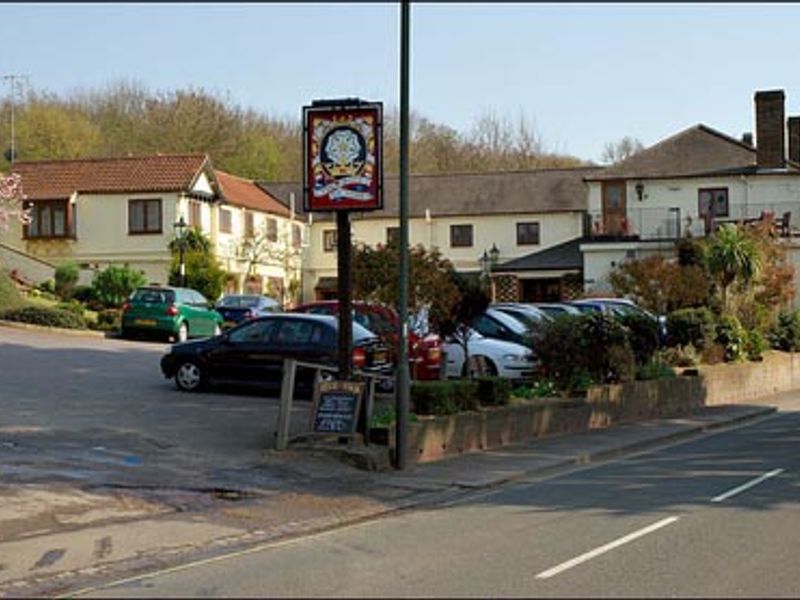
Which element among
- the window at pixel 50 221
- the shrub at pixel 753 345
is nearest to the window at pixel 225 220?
the window at pixel 50 221

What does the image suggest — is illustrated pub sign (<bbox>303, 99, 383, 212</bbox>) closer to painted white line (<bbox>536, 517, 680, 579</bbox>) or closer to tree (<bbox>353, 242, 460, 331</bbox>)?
tree (<bbox>353, 242, 460, 331</bbox>)

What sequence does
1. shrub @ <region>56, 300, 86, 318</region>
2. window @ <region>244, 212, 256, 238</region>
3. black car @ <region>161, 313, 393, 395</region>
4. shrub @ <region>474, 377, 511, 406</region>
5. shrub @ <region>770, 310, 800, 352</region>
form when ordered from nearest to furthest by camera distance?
shrub @ <region>474, 377, 511, 406</region> → black car @ <region>161, 313, 393, 395</region> → shrub @ <region>56, 300, 86, 318</region> → shrub @ <region>770, 310, 800, 352</region> → window @ <region>244, 212, 256, 238</region>

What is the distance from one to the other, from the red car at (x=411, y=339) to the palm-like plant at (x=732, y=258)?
1677 cm

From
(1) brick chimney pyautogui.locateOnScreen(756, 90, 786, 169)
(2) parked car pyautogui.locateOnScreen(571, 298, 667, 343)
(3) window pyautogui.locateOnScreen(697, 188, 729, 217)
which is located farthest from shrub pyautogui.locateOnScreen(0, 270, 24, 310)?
(1) brick chimney pyautogui.locateOnScreen(756, 90, 786, 169)

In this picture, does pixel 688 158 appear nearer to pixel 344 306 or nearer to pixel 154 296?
pixel 154 296

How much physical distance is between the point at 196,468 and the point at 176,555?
14.5ft

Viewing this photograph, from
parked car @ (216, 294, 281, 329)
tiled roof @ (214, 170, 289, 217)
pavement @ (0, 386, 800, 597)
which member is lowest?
pavement @ (0, 386, 800, 597)

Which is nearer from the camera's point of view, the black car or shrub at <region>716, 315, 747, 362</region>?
the black car

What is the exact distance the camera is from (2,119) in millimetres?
63094

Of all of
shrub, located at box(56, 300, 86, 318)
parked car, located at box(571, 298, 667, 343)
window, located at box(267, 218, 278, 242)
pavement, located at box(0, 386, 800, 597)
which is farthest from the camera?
window, located at box(267, 218, 278, 242)

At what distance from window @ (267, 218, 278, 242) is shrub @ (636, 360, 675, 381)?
113 ft

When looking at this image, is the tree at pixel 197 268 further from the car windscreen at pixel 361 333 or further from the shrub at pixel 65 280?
the car windscreen at pixel 361 333

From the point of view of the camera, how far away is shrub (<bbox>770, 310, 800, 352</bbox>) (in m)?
41.0

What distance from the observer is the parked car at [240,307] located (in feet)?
131
